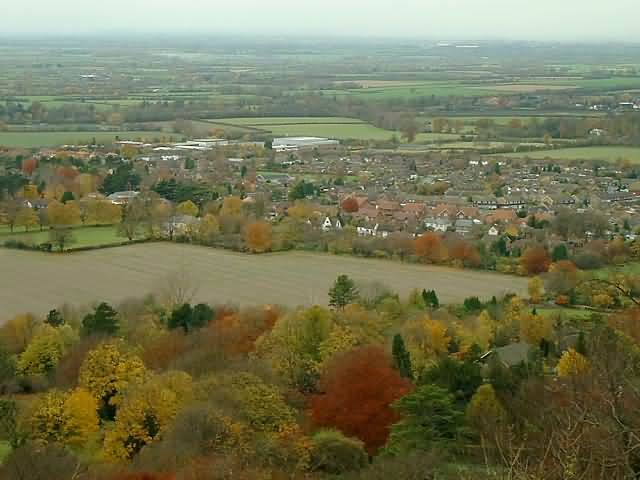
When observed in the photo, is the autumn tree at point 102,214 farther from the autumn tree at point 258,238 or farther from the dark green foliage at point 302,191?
the dark green foliage at point 302,191

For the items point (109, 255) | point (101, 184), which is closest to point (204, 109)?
point (101, 184)

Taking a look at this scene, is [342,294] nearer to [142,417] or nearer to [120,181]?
[142,417]

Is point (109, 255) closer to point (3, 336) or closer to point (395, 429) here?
point (3, 336)

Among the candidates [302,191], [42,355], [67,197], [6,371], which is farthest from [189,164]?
[6,371]

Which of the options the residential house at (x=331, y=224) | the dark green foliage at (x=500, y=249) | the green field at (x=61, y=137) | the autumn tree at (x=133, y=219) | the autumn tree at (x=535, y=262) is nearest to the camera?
the autumn tree at (x=535, y=262)

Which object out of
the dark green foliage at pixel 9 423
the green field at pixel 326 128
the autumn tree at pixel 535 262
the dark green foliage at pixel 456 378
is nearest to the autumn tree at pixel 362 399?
the dark green foliage at pixel 456 378

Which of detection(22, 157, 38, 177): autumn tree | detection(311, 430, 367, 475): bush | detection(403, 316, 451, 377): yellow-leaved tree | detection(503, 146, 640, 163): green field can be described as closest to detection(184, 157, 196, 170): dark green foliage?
detection(22, 157, 38, 177): autumn tree

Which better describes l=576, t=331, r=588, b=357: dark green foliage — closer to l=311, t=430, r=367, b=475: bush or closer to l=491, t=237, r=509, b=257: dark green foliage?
l=311, t=430, r=367, b=475: bush
